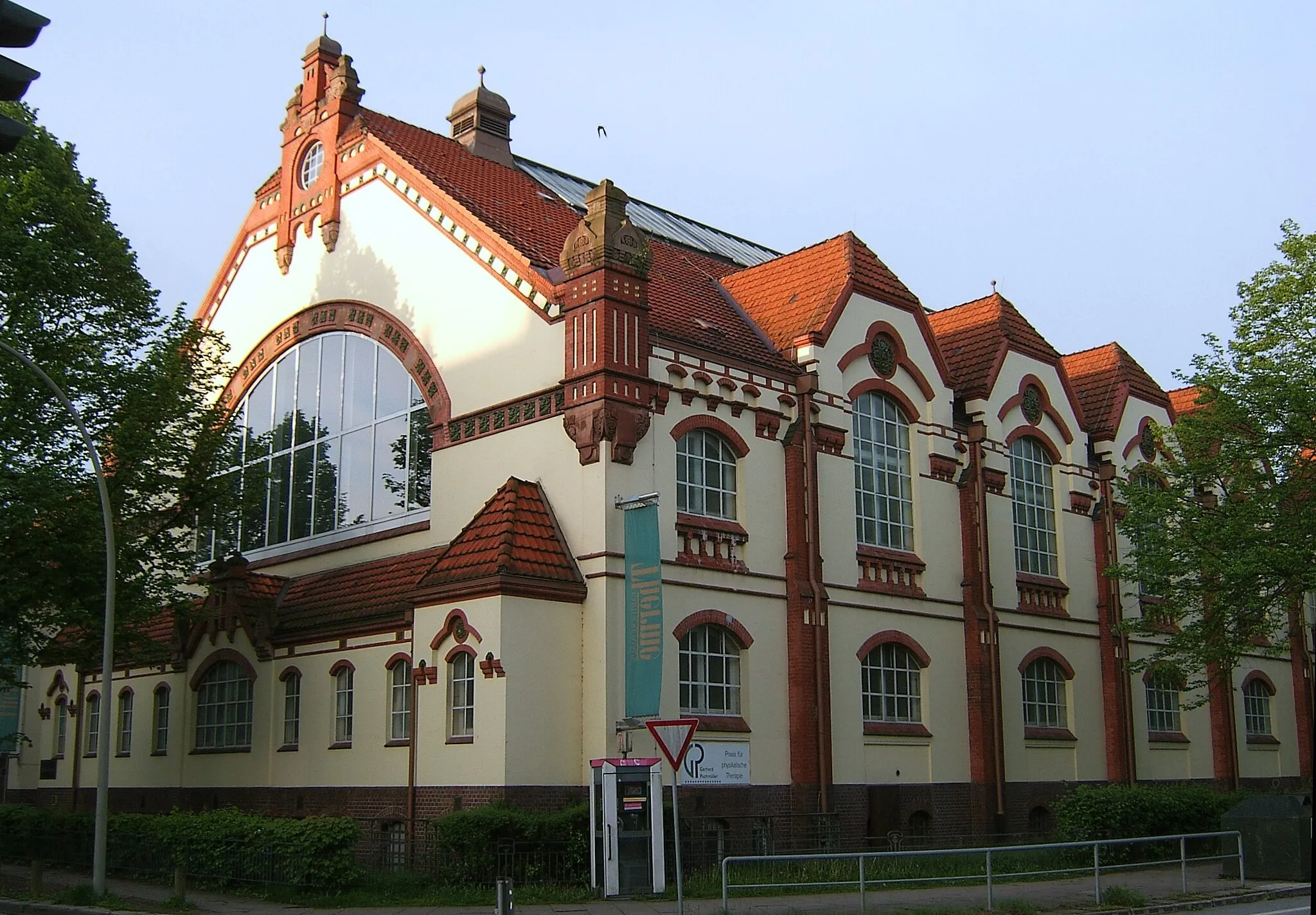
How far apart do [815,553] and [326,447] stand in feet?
36.4

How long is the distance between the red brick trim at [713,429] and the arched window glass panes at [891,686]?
15.7 ft

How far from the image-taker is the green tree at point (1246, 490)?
26109 millimetres

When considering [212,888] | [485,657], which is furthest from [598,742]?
[212,888]

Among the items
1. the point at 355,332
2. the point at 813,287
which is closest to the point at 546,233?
the point at 355,332

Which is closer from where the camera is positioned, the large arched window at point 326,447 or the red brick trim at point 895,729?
the red brick trim at point 895,729

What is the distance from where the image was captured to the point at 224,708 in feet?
93.1

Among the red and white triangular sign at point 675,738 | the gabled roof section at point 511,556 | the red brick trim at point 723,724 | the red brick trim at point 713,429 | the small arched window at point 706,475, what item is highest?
the red brick trim at point 713,429

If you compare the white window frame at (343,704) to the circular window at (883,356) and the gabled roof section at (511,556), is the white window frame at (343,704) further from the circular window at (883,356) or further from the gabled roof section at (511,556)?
the circular window at (883,356)

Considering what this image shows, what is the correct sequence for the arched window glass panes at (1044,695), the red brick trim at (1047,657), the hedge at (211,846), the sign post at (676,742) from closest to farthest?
the sign post at (676,742) → the hedge at (211,846) → the red brick trim at (1047,657) → the arched window glass panes at (1044,695)

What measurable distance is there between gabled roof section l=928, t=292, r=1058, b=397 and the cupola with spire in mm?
11928

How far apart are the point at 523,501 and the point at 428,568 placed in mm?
2443

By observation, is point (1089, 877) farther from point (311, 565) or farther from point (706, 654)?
point (311, 565)

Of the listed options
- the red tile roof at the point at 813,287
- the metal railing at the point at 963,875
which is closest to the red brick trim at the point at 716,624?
the metal railing at the point at 963,875

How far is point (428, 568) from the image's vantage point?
2400 cm
